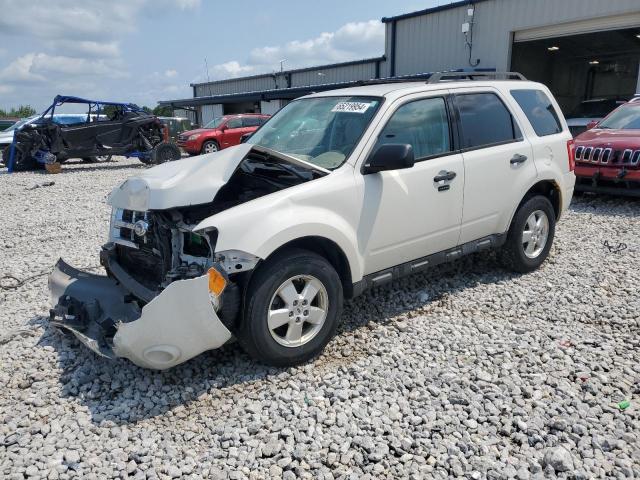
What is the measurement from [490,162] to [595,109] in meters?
13.1

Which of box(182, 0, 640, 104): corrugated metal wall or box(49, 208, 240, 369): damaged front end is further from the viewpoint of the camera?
box(182, 0, 640, 104): corrugated metal wall

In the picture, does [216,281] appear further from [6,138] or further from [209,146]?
[6,138]

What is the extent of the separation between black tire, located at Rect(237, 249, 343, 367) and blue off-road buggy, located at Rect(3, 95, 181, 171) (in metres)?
13.8

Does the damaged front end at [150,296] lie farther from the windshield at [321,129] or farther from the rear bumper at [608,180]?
the rear bumper at [608,180]

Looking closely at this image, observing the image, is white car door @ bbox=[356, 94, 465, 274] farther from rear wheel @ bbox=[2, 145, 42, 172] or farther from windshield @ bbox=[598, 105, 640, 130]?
rear wheel @ bbox=[2, 145, 42, 172]

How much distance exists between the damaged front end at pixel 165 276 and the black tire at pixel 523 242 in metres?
2.42

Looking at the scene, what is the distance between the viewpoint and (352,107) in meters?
4.12

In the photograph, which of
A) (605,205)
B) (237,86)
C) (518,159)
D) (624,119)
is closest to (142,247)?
(518,159)

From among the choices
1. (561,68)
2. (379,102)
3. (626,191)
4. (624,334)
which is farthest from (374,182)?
(561,68)

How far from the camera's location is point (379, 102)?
4.00 meters

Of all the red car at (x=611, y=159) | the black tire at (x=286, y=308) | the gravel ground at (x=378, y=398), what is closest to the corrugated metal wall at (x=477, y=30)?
the red car at (x=611, y=159)

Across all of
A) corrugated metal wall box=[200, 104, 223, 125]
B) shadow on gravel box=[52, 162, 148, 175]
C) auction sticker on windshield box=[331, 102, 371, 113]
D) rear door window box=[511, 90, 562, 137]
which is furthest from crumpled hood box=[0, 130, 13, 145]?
rear door window box=[511, 90, 562, 137]

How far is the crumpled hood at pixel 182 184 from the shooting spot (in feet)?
10.8

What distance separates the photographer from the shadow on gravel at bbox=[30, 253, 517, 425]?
3137 mm
